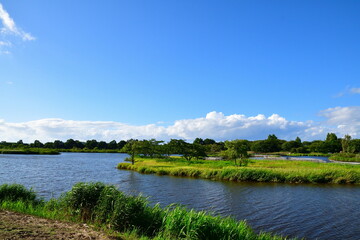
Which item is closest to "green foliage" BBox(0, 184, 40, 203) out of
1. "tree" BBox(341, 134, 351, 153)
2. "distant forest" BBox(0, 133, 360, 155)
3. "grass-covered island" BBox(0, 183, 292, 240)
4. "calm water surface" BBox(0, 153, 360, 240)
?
"grass-covered island" BBox(0, 183, 292, 240)

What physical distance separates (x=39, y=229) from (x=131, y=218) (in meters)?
3.45

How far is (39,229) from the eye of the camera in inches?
368

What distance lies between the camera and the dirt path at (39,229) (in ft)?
28.2

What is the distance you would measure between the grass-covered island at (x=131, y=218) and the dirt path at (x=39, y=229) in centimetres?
76

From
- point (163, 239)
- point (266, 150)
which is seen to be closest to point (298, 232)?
point (163, 239)

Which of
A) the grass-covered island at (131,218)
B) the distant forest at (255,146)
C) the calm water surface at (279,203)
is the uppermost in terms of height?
the distant forest at (255,146)

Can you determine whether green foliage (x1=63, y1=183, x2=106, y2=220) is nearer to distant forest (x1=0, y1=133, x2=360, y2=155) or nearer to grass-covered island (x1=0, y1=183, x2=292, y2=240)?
grass-covered island (x1=0, y1=183, x2=292, y2=240)

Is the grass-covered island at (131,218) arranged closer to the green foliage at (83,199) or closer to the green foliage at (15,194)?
the green foliage at (83,199)

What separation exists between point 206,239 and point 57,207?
8369 mm

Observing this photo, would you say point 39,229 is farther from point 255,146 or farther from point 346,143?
point 255,146

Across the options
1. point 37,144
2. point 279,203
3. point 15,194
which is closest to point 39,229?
point 15,194

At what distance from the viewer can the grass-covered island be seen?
9.86 meters

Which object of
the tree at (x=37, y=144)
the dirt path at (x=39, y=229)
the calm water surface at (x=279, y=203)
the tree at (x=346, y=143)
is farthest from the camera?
the tree at (x=37, y=144)

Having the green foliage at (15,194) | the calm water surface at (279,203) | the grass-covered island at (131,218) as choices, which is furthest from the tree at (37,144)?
the grass-covered island at (131,218)
